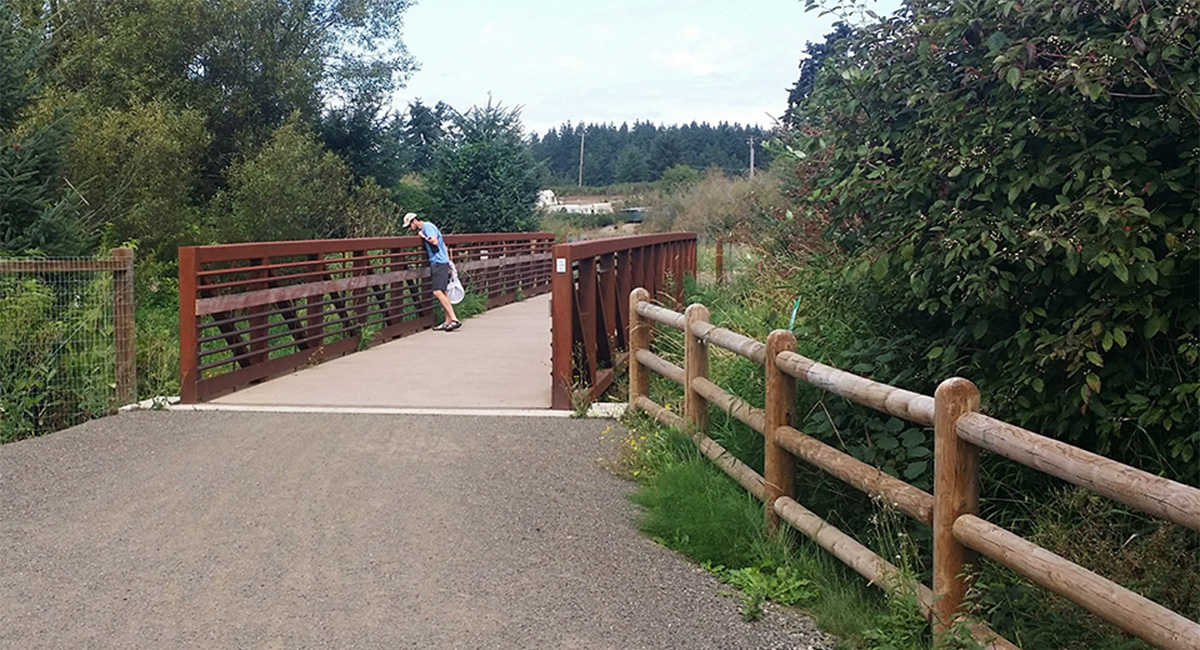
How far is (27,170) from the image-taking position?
1490 cm

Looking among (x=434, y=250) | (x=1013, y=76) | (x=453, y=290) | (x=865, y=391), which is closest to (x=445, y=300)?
(x=453, y=290)

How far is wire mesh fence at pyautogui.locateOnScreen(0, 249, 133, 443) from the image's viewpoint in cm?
895

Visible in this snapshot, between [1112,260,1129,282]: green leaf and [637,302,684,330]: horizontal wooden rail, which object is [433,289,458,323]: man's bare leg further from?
[1112,260,1129,282]: green leaf

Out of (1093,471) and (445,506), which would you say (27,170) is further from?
(1093,471)

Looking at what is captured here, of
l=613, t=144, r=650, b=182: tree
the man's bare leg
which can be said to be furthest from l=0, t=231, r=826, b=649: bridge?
l=613, t=144, r=650, b=182: tree

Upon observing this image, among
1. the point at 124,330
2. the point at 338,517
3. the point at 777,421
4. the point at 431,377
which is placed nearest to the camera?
the point at 777,421

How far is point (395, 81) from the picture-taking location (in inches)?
1497

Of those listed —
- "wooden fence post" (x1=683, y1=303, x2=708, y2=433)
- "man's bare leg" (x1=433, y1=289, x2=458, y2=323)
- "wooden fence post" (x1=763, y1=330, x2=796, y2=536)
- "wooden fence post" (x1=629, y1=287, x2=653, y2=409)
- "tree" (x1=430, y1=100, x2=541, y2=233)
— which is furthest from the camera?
"tree" (x1=430, y1=100, x2=541, y2=233)

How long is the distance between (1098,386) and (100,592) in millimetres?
4352

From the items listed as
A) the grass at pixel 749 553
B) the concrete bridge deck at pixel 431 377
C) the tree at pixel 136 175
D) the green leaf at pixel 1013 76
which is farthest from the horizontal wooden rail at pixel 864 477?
the tree at pixel 136 175

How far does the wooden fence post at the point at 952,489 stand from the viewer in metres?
4.12

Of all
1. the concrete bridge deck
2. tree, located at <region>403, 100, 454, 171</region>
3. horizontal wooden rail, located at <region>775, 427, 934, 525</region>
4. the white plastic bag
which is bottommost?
the concrete bridge deck

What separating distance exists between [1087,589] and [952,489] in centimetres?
72

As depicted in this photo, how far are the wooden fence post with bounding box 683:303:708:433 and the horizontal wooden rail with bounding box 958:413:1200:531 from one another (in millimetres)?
3117
